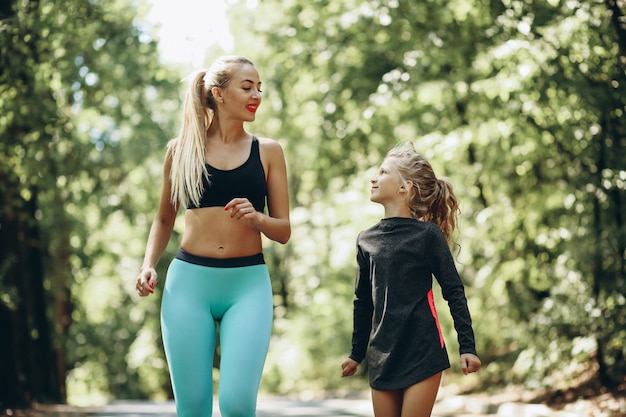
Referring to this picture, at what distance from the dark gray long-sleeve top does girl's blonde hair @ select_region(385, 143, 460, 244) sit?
194 millimetres

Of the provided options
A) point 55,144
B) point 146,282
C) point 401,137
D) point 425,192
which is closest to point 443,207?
point 425,192

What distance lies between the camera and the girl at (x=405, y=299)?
418 centimetres

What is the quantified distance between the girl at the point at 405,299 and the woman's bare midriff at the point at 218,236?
0.59 meters

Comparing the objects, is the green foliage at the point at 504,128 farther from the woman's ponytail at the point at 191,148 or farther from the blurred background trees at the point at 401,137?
the woman's ponytail at the point at 191,148

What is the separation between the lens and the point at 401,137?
16.3 metres

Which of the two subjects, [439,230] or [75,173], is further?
[75,173]

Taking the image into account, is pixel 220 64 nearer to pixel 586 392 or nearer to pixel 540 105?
pixel 540 105

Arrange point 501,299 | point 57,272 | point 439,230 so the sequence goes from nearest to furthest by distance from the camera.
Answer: point 439,230
point 501,299
point 57,272

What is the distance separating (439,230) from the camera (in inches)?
173

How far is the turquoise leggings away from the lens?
4016 millimetres

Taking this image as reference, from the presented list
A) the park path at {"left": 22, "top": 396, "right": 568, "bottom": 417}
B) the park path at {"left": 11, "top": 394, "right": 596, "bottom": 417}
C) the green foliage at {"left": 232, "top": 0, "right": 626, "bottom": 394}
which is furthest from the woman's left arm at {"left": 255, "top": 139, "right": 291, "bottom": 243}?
the park path at {"left": 22, "top": 396, "right": 568, "bottom": 417}

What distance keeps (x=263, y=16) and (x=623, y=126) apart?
10.3 m

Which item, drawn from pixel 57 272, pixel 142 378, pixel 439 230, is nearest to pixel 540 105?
pixel 439 230

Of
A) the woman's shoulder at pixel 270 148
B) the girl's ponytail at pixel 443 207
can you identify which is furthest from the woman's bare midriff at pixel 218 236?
the girl's ponytail at pixel 443 207
